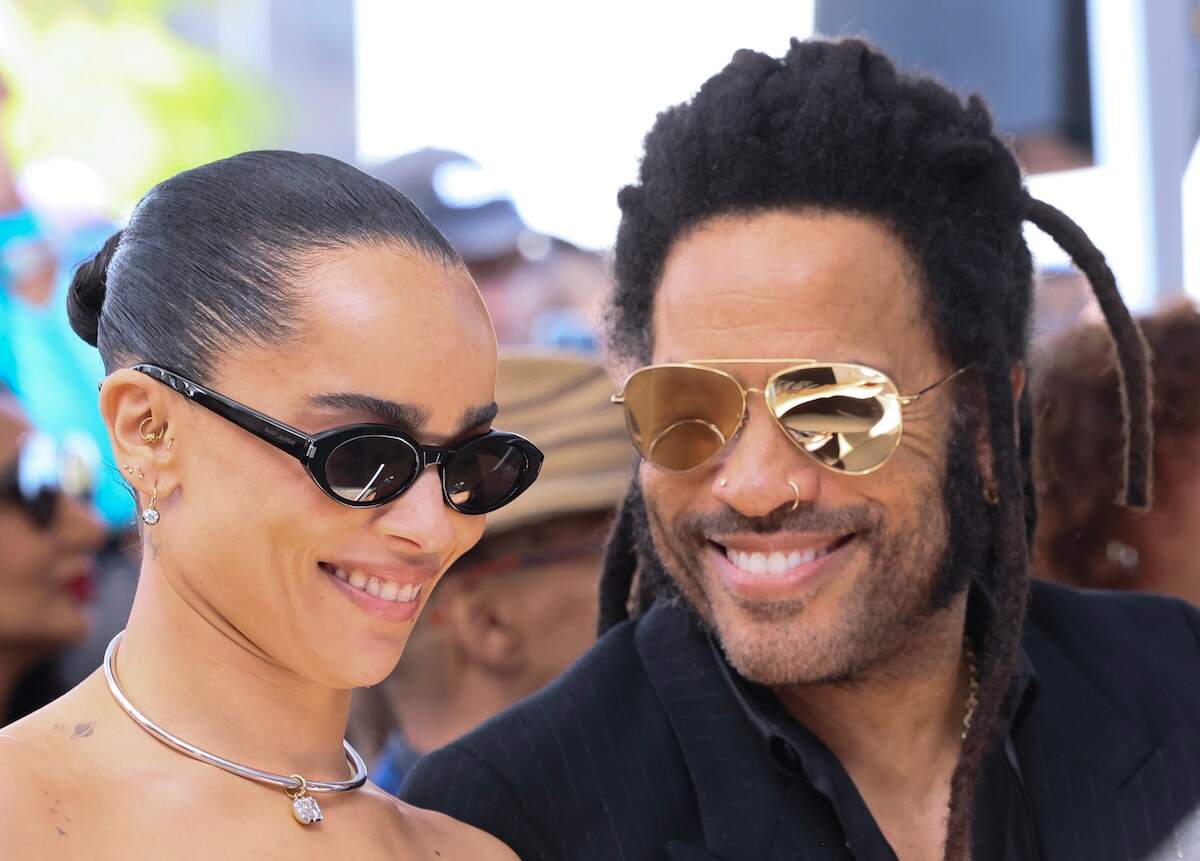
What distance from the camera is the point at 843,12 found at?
5199mm

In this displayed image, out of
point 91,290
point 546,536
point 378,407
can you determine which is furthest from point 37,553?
point 378,407

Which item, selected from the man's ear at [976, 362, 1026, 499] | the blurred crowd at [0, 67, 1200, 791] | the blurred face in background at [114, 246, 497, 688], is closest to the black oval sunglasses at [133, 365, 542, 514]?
the blurred face in background at [114, 246, 497, 688]

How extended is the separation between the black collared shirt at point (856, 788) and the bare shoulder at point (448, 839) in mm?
543

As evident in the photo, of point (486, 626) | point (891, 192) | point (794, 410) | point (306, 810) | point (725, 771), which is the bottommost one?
point (486, 626)

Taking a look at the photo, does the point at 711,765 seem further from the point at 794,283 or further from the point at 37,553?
the point at 37,553

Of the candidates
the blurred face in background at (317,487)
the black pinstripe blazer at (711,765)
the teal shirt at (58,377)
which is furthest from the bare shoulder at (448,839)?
the teal shirt at (58,377)

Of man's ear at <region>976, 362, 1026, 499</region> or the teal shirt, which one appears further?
the teal shirt

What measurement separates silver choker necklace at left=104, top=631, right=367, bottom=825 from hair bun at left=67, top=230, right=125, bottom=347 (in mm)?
457

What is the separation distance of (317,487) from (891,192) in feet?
4.27

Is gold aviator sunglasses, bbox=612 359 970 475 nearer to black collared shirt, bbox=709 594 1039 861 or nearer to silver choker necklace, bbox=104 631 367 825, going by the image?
black collared shirt, bbox=709 594 1039 861

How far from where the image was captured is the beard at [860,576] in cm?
253

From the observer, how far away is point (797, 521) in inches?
99.9

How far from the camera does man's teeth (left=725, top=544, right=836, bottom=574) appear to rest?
255 cm

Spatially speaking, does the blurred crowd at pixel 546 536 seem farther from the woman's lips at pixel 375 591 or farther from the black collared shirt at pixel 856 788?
the woman's lips at pixel 375 591
